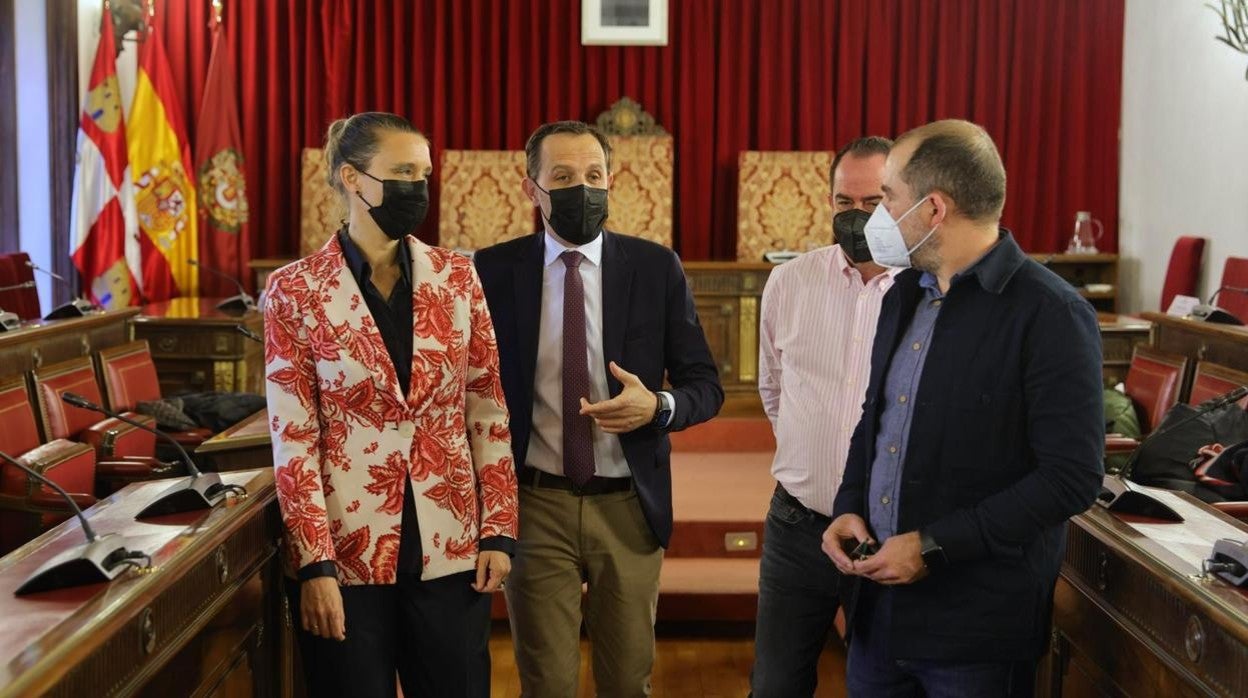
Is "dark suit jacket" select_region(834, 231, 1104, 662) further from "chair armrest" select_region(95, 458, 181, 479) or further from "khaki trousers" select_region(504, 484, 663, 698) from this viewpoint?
"chair armrest" select_region(95, 458, 181, 479)

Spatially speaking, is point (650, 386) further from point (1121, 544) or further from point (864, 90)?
point (864, 90)

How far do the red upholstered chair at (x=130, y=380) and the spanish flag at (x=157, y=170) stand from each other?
81.9 inches

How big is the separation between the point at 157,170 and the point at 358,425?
5.69 m

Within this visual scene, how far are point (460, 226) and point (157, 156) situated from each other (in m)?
1.75

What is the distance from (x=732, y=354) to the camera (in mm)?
6812

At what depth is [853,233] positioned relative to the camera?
2361 millimetres

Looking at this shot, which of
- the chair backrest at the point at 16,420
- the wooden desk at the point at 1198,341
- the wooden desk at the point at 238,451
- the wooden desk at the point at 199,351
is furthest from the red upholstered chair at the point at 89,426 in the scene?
the wooden desk at the point at 1198,341

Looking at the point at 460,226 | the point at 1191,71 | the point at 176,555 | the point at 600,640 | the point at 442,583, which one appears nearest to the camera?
the point at 176,555

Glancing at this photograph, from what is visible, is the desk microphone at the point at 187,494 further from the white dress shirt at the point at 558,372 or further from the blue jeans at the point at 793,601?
the blue jeans at the point at 793,601

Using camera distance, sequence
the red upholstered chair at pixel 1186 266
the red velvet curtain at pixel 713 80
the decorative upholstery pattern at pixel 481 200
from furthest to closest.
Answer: the red velvet curtain at pixel 713 80, the decorative upholstery pattern at pixel 481 200, the red upholstered chair at pixel 1186 266

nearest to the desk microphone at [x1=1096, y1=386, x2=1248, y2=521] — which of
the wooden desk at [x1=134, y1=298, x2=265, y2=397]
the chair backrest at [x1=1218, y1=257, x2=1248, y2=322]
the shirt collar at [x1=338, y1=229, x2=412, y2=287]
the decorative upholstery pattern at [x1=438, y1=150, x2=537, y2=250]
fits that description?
the shirt collar at [x1=338, y1=229, x2=412, y2=287]

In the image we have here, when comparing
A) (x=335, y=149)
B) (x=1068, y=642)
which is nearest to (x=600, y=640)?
(x=1068, y=642)

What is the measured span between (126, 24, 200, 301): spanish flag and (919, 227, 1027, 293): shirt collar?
6180 mm

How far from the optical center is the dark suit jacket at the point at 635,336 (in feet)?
7.61
